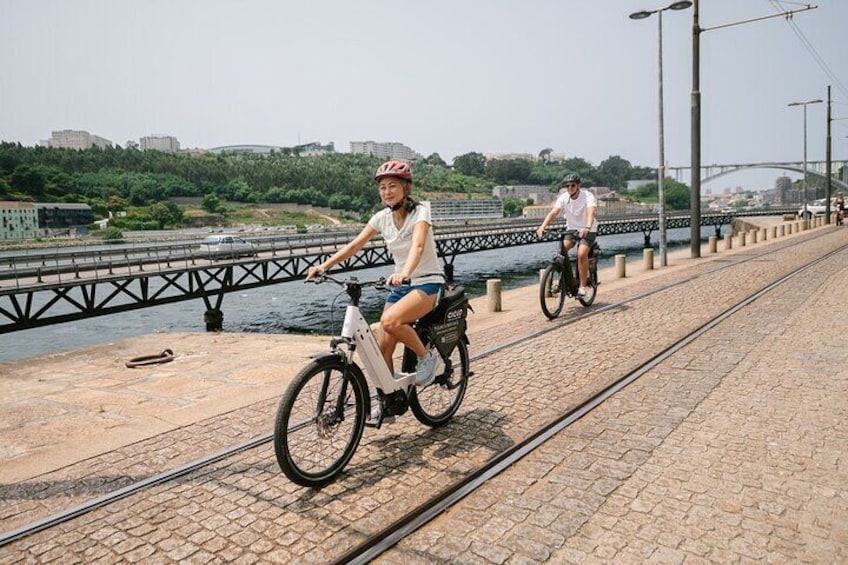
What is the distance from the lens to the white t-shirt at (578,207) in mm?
9305

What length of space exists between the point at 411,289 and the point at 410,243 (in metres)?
0.33

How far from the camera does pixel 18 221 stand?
74188mm

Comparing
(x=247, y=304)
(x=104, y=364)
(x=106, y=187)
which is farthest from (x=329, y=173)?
(x=104, y=364)

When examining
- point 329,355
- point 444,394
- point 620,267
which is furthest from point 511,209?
point 329,355

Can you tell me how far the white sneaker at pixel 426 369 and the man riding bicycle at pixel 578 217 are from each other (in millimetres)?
5309

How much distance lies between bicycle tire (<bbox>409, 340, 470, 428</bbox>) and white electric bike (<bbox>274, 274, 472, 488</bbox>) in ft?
0.09

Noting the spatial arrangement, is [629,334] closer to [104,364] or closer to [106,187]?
[104,364]

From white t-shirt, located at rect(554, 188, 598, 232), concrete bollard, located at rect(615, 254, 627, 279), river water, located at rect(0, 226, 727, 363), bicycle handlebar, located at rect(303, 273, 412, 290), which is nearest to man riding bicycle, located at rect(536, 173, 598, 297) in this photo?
white t-shirt, located at rect(554, 188, 598, 232)

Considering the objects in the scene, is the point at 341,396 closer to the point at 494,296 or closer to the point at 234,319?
the point at 494,296

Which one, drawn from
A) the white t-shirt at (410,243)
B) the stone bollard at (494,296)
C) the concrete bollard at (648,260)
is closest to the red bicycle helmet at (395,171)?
the white t-shirt at (410,243)

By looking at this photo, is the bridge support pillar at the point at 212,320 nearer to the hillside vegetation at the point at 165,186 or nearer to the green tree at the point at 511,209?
the hillside vegetation at the point at 165,186

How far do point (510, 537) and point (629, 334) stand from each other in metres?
5.41

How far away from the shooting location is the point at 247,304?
3369 cm

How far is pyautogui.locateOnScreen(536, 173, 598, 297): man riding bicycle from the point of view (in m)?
9.24
